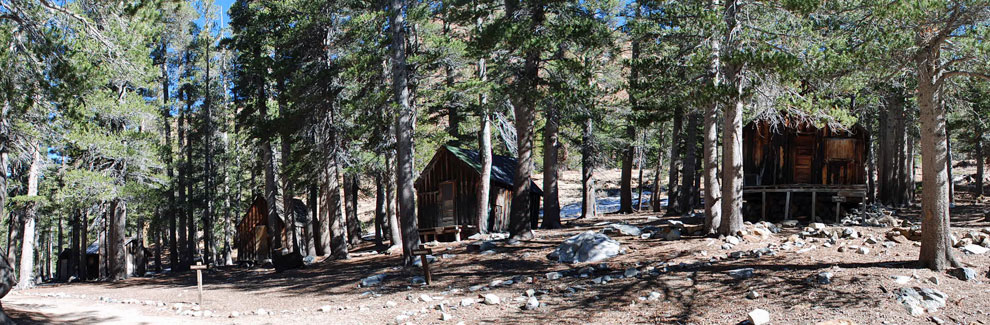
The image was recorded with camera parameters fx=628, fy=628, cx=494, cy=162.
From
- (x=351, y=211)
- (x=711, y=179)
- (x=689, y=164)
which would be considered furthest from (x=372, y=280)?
(x=351, y=211)

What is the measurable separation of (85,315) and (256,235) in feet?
81.4

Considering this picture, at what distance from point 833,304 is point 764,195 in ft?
42.8

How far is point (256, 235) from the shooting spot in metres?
37.8

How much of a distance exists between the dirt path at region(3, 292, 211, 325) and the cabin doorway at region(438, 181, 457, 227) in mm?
14630

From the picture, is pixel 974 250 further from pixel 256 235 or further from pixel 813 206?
pixel 256 235

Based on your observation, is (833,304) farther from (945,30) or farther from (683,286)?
(945,30)

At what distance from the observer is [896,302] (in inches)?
360

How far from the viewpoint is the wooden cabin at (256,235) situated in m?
37.7

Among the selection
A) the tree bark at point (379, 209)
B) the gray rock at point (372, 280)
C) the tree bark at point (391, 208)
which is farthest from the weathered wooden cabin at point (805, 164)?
the tree bark at point (379, 209)

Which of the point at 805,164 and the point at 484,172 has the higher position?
the point at 805,164

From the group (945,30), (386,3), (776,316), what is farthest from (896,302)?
(386,3)

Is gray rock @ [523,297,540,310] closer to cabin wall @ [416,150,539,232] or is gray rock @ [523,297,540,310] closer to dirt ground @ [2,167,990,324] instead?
dirt ground @ [2,167,990,324]

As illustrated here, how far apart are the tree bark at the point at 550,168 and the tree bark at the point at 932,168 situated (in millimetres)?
10078

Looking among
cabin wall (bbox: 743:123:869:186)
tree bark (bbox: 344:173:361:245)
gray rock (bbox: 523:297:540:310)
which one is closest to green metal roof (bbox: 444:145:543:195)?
tree bark (bbox: 344:173:361:245)
